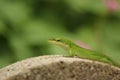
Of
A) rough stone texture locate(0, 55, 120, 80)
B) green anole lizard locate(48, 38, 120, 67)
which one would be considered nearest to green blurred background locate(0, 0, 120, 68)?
green anole lizard locate(48, 38, 120, 67)

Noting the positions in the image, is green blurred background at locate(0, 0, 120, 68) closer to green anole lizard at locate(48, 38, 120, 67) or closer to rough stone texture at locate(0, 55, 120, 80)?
green anole lizard at locate(48, 38, 120, 67)

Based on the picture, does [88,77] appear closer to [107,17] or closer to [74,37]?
[74,37]

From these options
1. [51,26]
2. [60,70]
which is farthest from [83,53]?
[51,26]

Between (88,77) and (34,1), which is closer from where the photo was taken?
(88,77)

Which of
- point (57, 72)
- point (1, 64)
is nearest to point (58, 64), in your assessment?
point (57, 72)

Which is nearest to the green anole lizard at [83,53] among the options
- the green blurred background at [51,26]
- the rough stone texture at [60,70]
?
the rough stone texture at [60,70]

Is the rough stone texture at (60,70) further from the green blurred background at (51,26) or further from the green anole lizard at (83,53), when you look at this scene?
the green blurred background at (51,26)
